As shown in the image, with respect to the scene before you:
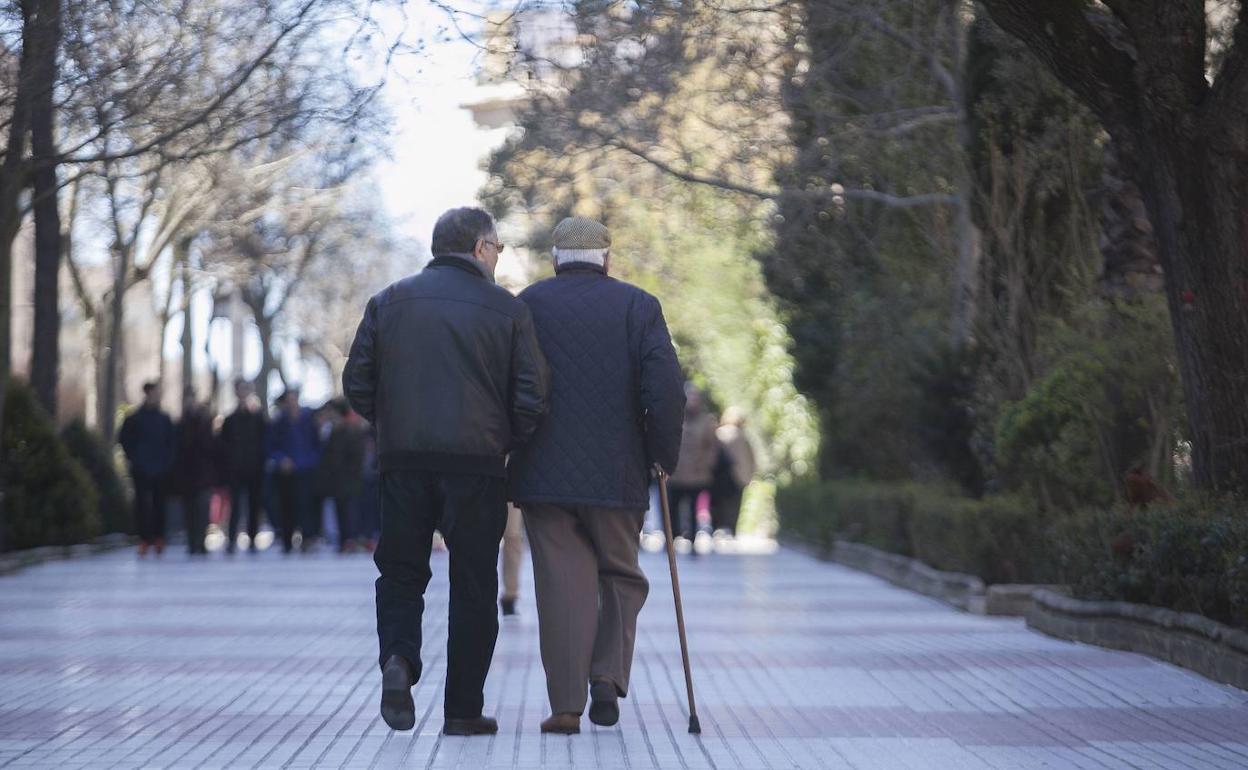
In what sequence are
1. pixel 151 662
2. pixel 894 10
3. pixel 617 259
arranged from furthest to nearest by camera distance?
pixel 617 259, pixel 894 10, pixel 151 662

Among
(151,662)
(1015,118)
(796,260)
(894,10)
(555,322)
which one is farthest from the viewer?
(796,260)

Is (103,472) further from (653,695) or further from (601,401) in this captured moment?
(601,401)

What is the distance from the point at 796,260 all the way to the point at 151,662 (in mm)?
14048

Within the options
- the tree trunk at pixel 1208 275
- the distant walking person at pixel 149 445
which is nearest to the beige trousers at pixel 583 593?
the tree trunk at pixel 1208 275

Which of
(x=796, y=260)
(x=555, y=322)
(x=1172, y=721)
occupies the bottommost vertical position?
(x=1172, y=721)

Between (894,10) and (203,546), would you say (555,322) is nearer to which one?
(894,10)

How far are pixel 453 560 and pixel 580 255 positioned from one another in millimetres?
1370

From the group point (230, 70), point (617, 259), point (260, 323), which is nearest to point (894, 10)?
point (230, 70)

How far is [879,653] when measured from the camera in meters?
12.8

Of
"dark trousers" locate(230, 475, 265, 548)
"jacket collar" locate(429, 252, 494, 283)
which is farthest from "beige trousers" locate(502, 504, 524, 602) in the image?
"dark trousers" locate(230, 475, 265, 548)

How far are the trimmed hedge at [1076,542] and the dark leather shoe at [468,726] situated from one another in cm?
362

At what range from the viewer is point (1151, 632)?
477 inches

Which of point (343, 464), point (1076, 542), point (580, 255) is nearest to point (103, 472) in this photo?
point (343, 464)

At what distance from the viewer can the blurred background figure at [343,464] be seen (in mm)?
26344
